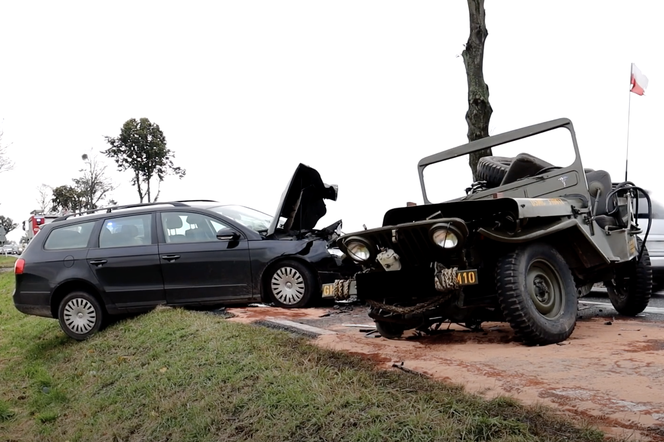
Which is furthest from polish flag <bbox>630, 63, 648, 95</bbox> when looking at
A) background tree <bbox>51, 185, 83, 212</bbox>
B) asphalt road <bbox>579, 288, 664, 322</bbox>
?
background tree <bbox>51, 185, 83, 212</bbox>

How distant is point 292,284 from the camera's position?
8.24 m

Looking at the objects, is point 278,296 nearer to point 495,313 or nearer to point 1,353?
point 495,313

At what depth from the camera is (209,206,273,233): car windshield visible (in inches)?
345

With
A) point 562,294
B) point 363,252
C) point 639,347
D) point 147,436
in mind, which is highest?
point 363,252

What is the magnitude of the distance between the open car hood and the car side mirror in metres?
0.45

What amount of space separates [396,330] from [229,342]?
5.31 ft

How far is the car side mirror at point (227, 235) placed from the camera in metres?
8.23

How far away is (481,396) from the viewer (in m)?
3.79

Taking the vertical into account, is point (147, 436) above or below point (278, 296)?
below

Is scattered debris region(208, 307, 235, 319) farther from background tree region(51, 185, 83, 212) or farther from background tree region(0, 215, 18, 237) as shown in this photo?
background tree region(0, 215, 18, 237)

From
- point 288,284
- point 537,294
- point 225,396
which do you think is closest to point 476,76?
point 288,284

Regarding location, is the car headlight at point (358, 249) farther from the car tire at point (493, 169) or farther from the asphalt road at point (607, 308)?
the asphalt road at point (607, 308)

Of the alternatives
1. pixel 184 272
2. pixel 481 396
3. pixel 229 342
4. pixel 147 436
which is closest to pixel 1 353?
pixel 184 272

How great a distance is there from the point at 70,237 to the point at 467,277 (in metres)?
6.27
